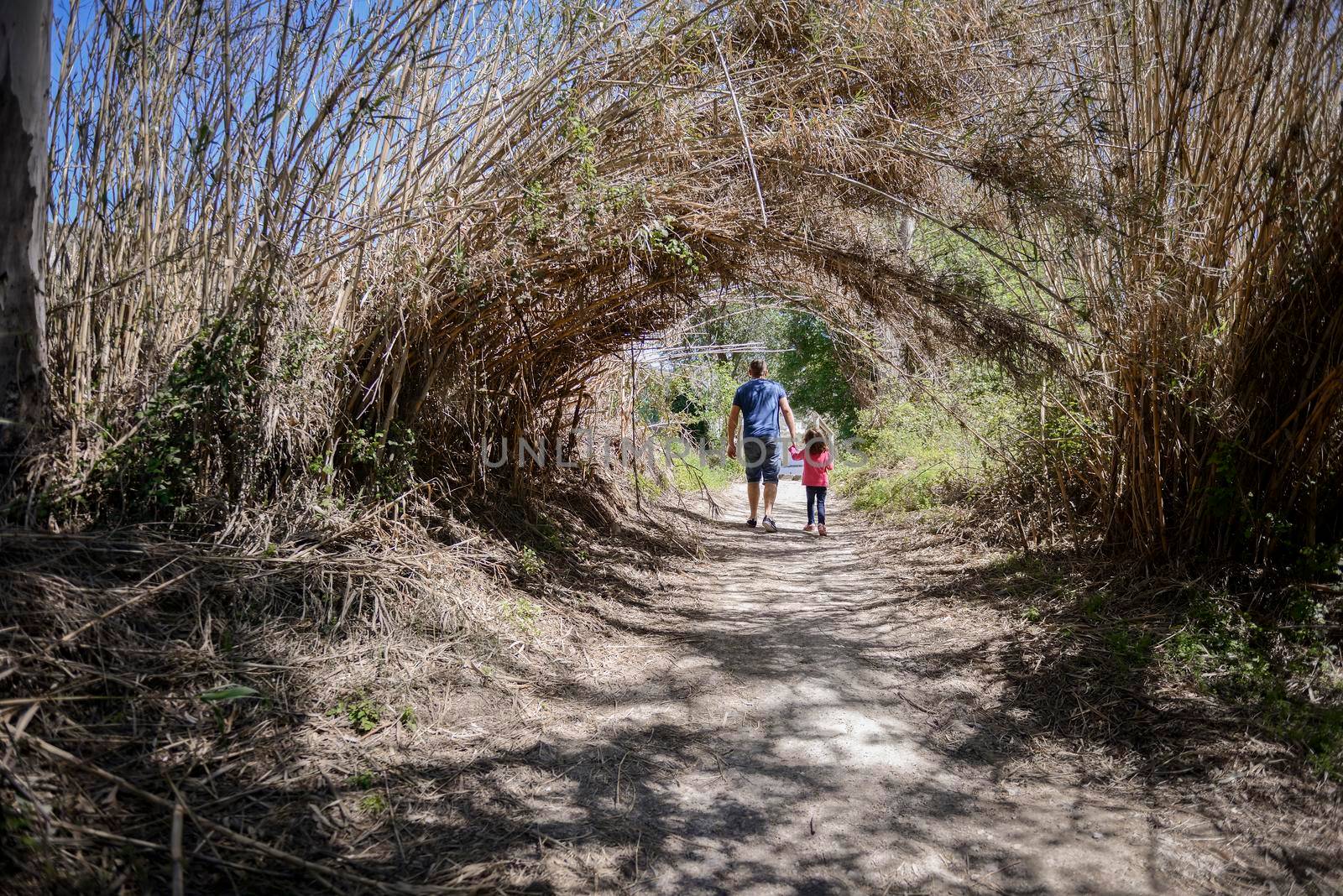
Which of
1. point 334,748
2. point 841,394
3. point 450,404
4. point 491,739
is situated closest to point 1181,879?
point 491,739

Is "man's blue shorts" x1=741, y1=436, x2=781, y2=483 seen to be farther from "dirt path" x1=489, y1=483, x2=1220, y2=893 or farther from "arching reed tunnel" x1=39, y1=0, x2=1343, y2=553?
"dirt path" x1=489, y1=483, x2=1220, y2=893

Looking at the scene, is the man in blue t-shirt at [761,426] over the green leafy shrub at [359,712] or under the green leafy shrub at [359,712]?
over

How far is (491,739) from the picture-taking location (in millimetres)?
2523

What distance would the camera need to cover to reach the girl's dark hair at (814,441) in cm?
756

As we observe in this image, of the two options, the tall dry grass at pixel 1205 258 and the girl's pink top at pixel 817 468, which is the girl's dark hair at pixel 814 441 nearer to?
the girl's pink top at pixel 817 468

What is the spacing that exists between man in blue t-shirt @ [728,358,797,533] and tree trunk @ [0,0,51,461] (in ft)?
17.6

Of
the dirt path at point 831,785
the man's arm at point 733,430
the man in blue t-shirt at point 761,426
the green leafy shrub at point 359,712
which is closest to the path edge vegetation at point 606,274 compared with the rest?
the green leafy shrub at point 359,712

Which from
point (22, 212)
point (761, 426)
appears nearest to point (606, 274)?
point (22, 212)

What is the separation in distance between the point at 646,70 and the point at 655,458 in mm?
4978

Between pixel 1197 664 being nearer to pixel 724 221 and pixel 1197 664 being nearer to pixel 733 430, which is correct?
pixel 724 221

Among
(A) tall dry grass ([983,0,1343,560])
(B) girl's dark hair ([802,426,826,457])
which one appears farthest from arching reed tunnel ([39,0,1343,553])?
(B) girl's dark hair ([802,426,826,457])

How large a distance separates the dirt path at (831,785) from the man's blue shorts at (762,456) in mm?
3351

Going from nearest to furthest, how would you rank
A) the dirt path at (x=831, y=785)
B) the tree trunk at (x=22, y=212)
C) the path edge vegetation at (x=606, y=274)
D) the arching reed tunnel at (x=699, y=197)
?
1. the dirt path at (x=831, y=785)
2. the tree trunk at (x=22, y=212)
3. the path edge vegetation at (x=606, y=274)
4. the arching reed tunnel at (x=699, y=197)

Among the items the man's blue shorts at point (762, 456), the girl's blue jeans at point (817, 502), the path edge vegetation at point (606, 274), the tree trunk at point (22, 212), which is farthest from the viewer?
the girl's blue jeans at point (817, 502)
